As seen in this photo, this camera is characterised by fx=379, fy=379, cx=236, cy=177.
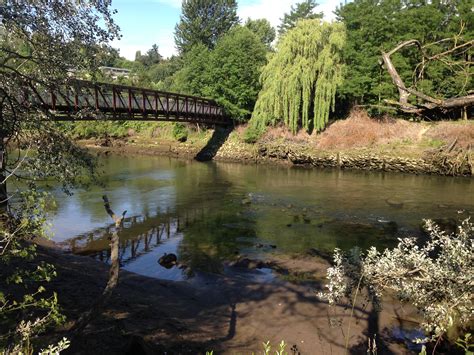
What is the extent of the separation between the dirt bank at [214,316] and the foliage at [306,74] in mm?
28456

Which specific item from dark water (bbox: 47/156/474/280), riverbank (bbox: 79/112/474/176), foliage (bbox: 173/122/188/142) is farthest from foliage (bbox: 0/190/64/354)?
foliage (bbox: 173/122/188/142)

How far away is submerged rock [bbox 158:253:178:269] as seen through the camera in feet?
50.2

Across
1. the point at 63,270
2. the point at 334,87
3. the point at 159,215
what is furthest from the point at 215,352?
the point at 334,87

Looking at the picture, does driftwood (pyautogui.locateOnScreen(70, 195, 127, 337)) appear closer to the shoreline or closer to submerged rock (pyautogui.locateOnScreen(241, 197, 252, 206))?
submerged rock (pyautogui.locateOnScreen(241, 197, 252, 206))

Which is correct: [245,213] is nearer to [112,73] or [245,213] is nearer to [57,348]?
[112,73]

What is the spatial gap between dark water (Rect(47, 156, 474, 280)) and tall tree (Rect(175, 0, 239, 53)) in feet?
161

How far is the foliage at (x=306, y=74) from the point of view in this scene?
1550 inches

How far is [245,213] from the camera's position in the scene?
22516 mm

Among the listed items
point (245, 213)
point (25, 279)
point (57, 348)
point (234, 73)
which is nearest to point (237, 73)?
point (234, 73)

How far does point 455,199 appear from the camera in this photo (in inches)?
972

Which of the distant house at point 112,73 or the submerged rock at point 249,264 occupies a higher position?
the distant house at point 112,73

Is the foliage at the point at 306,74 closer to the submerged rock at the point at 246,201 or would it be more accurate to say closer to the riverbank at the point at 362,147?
the riverbank at the point at 362,147

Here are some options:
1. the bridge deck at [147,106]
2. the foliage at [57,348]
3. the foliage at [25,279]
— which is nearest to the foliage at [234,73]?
the bridge deck at [147,106]

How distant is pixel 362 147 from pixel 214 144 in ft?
62.6
